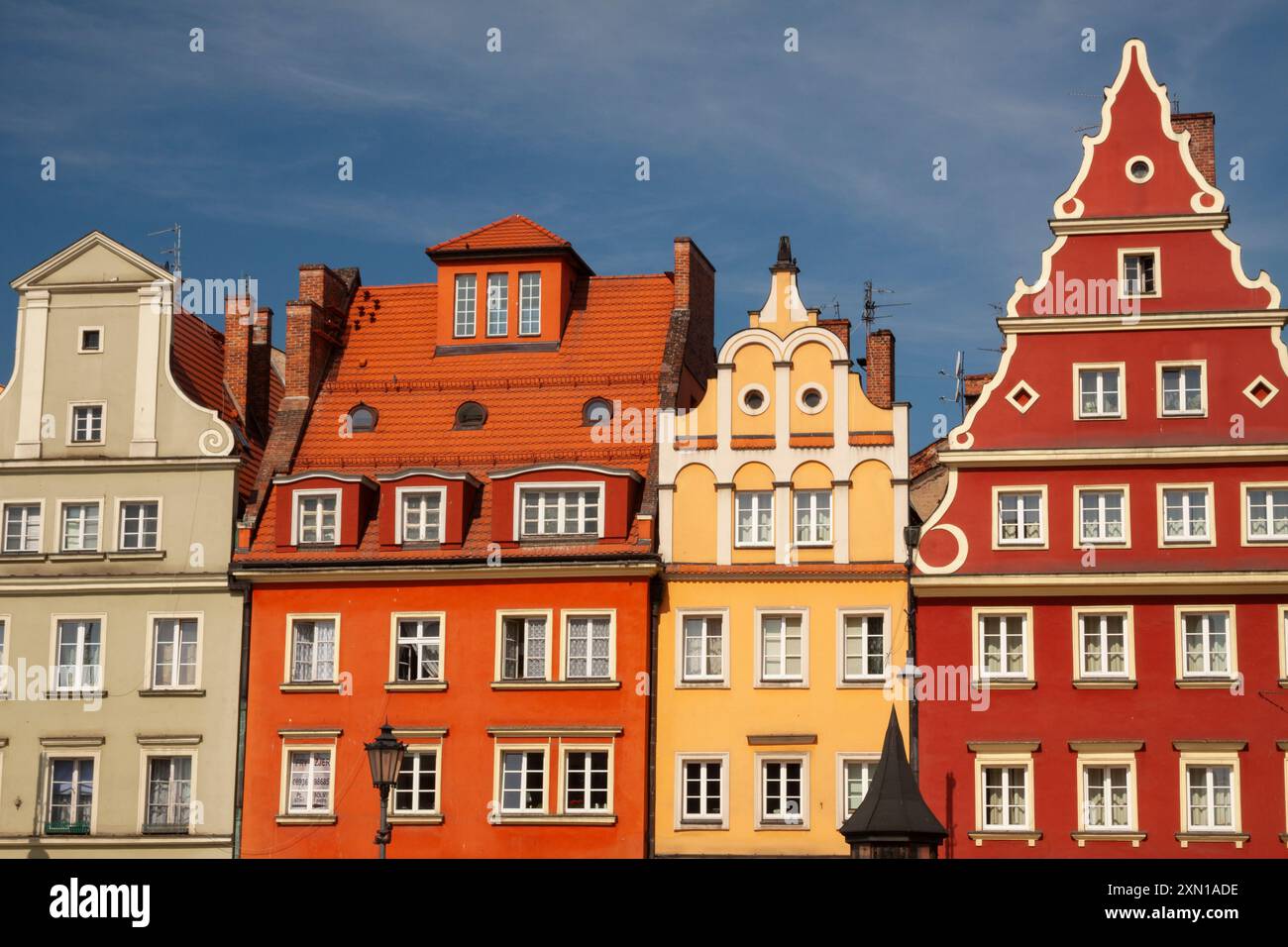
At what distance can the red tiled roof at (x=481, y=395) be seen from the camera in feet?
167

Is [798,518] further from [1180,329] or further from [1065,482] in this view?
[1180,329]

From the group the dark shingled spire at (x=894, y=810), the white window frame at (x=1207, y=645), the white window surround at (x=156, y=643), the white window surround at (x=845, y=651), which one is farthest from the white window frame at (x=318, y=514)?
the white window frame at (x=1207, y=645)

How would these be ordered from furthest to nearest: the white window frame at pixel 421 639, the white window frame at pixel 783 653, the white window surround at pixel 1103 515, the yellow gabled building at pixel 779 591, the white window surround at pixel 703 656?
the white window frame at pixel 421 639
the white window surround at pixel 703 656
the white window frame at pixel 783 653
the white window surround at pixel 1103 515
the yellow gabled building at pixel 779 591

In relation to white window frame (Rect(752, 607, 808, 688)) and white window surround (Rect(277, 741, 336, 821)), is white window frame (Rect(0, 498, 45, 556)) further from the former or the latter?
white window frame (Rect(752, 607, 808, 688))

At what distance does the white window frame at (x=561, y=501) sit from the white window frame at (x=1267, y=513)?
14576 mm

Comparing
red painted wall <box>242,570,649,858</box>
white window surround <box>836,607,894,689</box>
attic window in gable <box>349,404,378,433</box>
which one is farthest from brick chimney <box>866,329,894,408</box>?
attic window in gable <box>349,404,378,433</box>

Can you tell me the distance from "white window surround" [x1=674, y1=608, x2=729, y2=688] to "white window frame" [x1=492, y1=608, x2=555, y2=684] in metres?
2.97

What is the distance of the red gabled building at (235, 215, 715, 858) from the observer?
48.0 metres

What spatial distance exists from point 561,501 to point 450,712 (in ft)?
18.4

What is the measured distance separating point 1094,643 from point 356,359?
20.6 m

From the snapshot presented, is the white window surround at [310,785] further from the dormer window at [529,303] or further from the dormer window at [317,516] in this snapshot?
the dormer window at [529,303]
